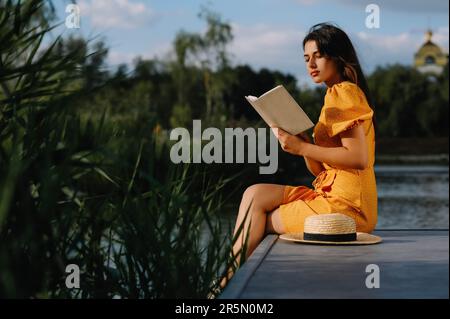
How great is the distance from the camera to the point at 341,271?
270 centimetres

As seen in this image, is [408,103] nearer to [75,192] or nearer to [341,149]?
[341,149]

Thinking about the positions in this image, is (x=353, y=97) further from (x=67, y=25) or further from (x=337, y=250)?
(x=67, y=25)

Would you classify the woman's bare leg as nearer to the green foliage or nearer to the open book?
the open book

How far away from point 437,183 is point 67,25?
15767 millimetres

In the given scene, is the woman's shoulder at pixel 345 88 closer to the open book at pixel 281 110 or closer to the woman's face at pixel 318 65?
the woman's face at pixel 318 65

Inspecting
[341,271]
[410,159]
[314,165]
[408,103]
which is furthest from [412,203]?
[408,103]

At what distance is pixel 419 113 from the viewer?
37781 mm

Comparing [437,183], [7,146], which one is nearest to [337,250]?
[7,146]

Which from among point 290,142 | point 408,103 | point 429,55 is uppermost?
point 429,55

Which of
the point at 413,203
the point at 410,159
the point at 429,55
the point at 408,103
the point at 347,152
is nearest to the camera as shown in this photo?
the point at 347,152

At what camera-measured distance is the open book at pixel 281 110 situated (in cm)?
308

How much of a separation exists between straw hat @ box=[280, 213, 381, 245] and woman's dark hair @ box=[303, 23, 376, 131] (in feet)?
1.59

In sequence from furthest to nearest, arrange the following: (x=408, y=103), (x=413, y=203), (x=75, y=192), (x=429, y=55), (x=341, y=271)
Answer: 1. (x=429, y=55)
2. (x=408, y=103)
3. (x=413, y=203)
4. (x=341, y=271)
5. (x=75, y=192)

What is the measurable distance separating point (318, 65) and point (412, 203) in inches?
388
